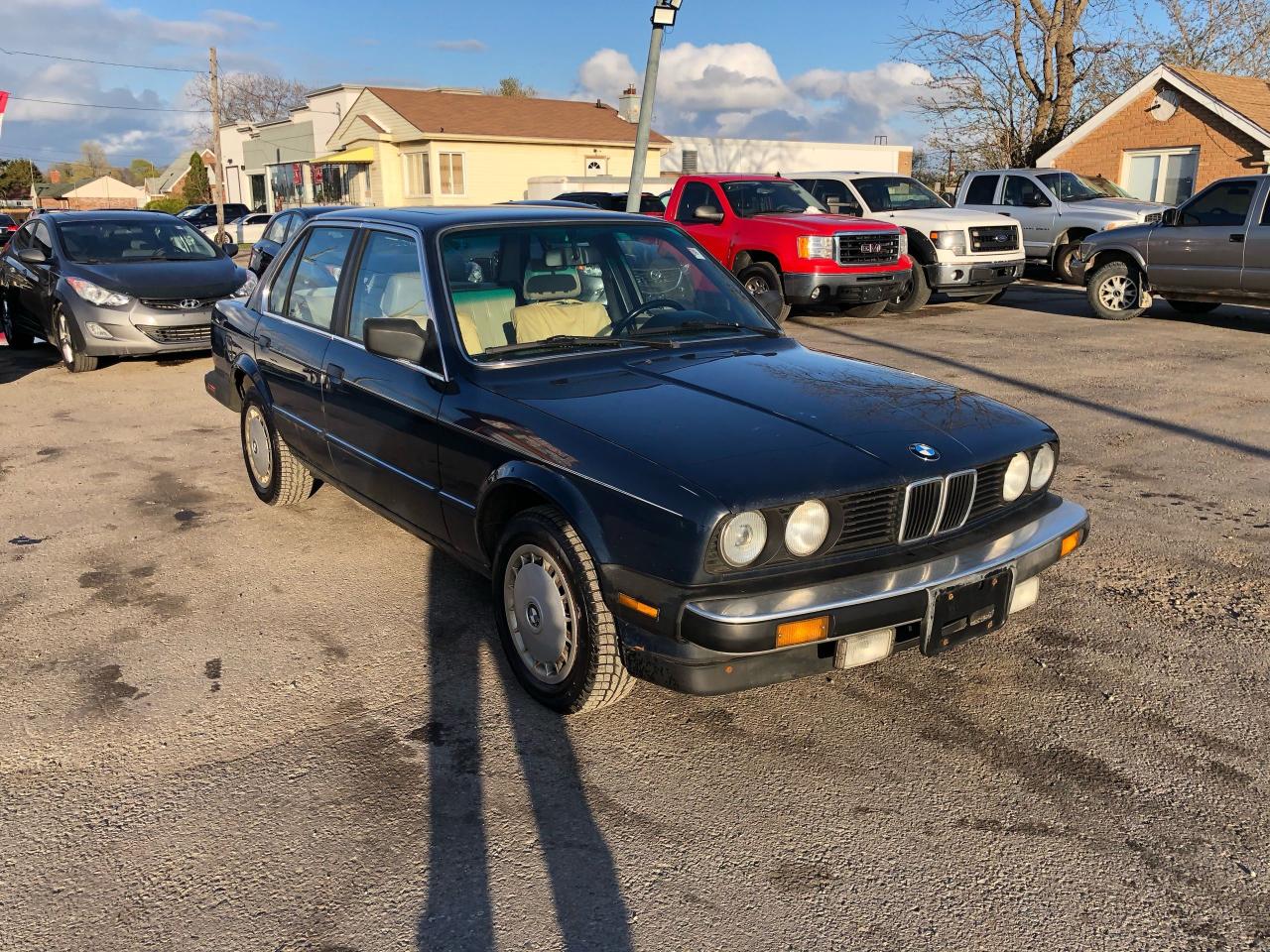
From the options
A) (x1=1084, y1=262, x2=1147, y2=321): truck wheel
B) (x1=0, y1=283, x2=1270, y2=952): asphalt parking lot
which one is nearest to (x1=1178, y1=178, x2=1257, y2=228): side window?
(x1=1084, y1=262, x2=1147, y2=321): truck wheel

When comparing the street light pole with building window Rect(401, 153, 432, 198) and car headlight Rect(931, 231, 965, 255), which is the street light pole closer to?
car headlight Rect(931, 231, 965, 255)

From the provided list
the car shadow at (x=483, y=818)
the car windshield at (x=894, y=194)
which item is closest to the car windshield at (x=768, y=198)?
the car windshield at (x=894, y=194)

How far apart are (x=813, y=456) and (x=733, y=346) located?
139 centimetres

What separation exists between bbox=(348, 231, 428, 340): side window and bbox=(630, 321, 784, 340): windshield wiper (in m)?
0.93

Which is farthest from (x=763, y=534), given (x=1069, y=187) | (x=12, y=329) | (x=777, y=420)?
(x=1069, y=187)

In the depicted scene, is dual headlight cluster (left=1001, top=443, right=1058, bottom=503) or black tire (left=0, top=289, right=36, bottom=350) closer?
dual headlight cluster (left=1001, top=443, right=1058, bottom=503)

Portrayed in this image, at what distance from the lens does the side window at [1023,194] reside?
58.9ft

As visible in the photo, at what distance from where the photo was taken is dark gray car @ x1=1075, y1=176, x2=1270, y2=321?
12047mm

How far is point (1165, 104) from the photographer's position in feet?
76.6

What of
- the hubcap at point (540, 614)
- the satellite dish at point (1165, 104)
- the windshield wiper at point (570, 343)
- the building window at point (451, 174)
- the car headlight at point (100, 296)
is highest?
the satellite dish at point (1165, 104)

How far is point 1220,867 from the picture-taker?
2.86m

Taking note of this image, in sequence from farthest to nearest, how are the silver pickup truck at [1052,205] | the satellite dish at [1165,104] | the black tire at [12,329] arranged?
1. the satellite dish at [1165,104]
2. the silver pickup truck at [1052,205]
3. the black tire at [12,329]

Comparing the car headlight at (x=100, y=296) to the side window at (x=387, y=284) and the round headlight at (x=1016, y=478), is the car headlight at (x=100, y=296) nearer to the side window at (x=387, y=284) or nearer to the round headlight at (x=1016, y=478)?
the side window at (x=387, y=284)

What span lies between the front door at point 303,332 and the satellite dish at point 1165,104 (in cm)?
2311
